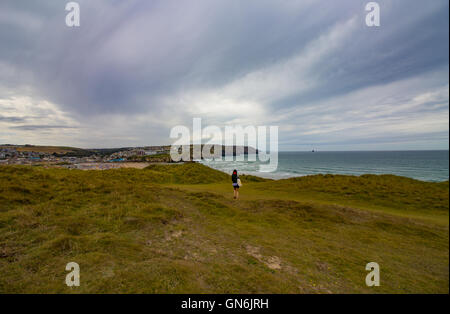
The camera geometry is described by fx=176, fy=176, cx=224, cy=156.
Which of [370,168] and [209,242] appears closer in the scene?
[209,242]

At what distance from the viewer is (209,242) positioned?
5.87 meters

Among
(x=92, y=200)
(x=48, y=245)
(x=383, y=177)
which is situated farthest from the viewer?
(x=383, y=177)

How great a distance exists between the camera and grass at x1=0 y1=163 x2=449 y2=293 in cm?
367

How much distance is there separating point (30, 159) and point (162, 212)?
17.2m

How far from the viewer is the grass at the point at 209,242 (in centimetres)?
367

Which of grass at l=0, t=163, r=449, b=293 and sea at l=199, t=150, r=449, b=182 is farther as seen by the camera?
sea at l=199, t=150, r=449, b=182

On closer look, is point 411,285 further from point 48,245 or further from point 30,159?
point 30,159

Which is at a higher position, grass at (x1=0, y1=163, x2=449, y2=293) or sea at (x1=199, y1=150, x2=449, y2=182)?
grass at (x1=0, y1=163, x2=449, y2=293)

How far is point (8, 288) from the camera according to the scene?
3.19 m

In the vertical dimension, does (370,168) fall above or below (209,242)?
below

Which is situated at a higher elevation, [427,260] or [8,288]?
[8,288]

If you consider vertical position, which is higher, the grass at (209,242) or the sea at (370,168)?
the grass at (209,242)

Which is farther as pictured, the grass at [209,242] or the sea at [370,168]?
the sea at [370,168]
